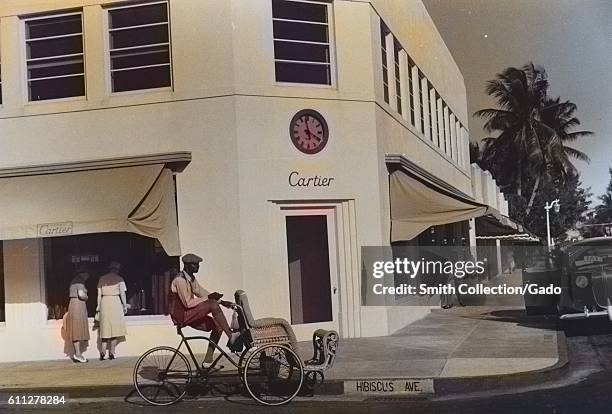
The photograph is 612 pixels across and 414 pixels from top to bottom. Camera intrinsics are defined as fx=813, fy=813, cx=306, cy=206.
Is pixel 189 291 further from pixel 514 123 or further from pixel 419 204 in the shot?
pixel 514 123

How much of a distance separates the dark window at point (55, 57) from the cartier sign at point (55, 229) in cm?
66

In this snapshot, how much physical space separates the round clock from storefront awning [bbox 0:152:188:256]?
648mm

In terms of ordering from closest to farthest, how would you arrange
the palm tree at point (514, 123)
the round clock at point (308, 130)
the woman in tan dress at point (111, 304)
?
the palm tree at point (514, 123) < the round clock at point (308, 130) < the woman in tan dress at point (111, 304)

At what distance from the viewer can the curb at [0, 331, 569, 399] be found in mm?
4047

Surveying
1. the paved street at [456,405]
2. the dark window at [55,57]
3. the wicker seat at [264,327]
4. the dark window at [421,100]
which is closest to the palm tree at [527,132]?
the dark window at [421,100]

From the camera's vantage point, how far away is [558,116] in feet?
12.6

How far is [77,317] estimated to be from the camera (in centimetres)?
414

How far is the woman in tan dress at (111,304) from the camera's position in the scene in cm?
403

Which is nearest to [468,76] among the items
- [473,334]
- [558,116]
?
[558,116]

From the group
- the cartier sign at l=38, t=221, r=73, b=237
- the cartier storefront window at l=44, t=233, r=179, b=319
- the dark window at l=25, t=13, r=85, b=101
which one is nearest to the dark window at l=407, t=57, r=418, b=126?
the cartier storefront window at l=44, t=233, r=179, b=319

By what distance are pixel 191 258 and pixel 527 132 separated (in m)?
1.71

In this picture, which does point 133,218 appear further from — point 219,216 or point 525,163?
point 525,163

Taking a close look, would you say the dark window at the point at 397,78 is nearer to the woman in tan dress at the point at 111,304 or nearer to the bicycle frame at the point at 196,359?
the bicycle frame at the point at 196,359

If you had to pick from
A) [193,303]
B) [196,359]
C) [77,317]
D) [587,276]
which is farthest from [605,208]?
[77,317]
